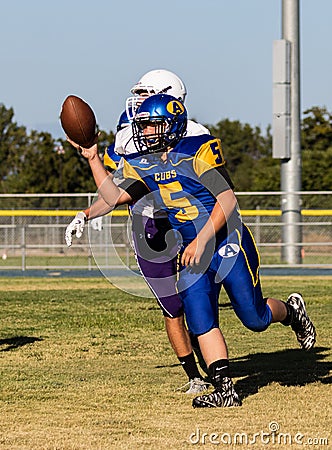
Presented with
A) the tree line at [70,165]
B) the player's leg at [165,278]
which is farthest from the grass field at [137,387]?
the tree line at [70,165]

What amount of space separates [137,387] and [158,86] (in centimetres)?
182

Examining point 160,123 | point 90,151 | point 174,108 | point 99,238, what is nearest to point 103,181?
point 90,151

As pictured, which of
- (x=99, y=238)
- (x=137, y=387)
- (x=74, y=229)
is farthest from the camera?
(x=99, y=238)

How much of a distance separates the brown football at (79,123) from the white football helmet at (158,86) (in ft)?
2.72

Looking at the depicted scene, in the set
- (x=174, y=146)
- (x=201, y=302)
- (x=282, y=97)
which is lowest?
(x=201, y=302)

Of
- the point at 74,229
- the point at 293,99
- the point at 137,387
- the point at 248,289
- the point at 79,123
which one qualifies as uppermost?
the point at 293,99

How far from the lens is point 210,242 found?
5.24 m

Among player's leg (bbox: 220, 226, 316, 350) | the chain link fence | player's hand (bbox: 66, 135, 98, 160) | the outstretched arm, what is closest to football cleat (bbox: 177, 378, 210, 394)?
player's leg (bbox: 220, 226, 316, 350)

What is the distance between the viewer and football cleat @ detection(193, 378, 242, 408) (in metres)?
5.16

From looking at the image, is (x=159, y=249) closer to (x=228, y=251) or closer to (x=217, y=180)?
(x=228, y=251)

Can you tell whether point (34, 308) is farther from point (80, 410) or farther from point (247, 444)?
point (247, 444)

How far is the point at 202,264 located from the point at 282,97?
1533 cm

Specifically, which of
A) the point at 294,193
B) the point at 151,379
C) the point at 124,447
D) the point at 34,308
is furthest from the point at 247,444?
the point at 294,193

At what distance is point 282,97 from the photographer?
20188 millimetres
